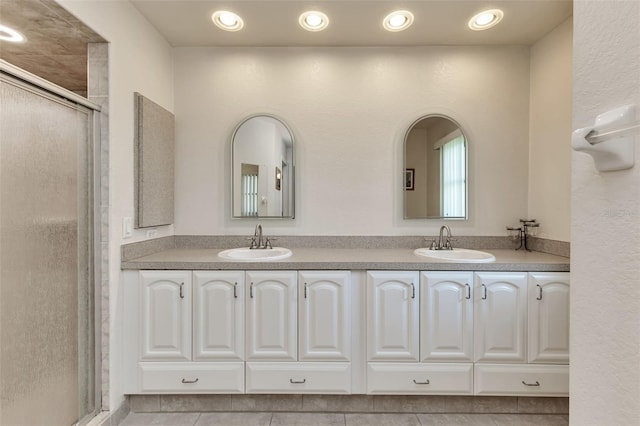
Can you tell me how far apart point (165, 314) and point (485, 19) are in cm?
279

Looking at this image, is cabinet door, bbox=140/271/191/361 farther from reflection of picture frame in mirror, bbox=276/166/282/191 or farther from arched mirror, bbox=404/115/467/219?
arched mirror, bbox=404/115/467/219

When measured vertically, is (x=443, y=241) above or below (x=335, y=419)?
above

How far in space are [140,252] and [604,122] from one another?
7.54ft

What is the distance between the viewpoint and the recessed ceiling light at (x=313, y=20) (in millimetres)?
2160

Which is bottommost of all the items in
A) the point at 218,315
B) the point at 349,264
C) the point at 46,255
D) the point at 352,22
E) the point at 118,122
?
the point at 218,315

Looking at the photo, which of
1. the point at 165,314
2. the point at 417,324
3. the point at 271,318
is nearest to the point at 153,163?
the point at 165,314

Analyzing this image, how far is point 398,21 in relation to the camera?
87.7 inches

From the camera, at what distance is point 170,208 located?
8.03ft

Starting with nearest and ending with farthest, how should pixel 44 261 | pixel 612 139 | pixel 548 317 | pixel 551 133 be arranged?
pixel 612 139
pixel 44 261
pixel 548 317
pixel 551 133

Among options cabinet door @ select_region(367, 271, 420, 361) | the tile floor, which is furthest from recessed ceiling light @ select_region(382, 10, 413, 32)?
the tile floor

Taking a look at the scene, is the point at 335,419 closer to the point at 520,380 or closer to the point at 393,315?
the point at 393,315

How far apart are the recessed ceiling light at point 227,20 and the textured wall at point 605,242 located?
2.06m

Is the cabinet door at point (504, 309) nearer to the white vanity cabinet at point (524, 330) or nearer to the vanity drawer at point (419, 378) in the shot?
the white vanity cabinet at point (524, 330)

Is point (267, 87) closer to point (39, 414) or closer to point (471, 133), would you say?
point (471, 133)
